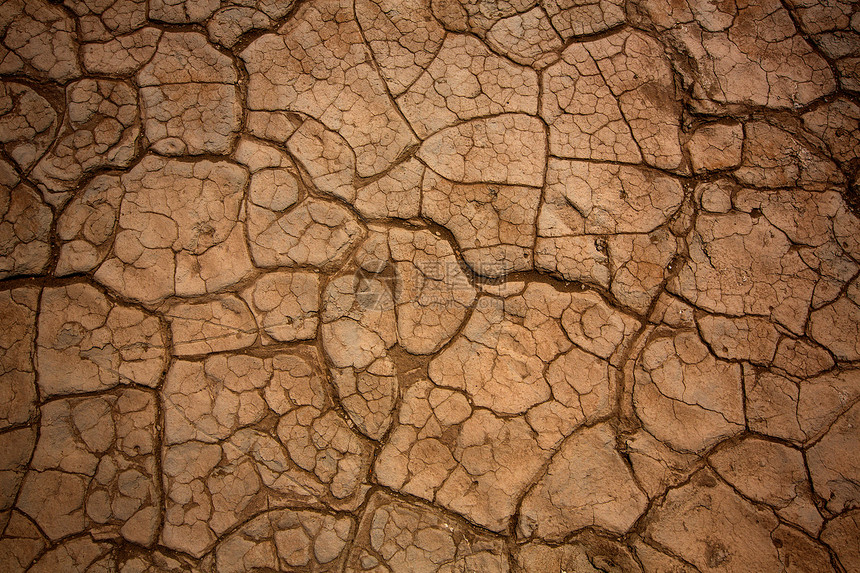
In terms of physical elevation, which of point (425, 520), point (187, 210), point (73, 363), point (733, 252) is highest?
point (733, 252)

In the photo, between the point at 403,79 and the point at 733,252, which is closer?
the point at 733,252

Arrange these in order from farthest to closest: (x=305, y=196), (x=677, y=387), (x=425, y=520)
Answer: (x=305, y=196) < (x=677, y=387) < (x=425, y=520)

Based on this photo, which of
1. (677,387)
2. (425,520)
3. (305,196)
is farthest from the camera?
(305,196)

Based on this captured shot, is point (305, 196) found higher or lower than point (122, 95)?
lower

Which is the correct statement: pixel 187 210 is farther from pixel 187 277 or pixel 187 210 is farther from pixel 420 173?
pixel 420 173

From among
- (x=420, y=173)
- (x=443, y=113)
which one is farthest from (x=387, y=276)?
(x=443, y=113)

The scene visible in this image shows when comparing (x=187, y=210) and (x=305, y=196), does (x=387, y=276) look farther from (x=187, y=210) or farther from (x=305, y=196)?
(x=187, y=210)
